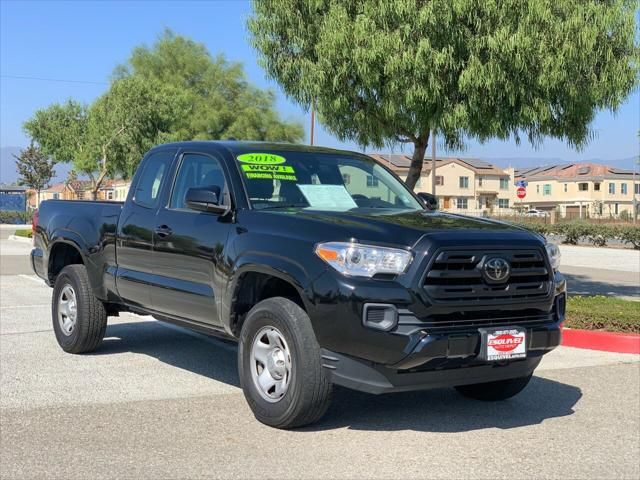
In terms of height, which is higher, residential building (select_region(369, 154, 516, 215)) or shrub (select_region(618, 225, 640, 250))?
residential building (select_region(369, 154, 516, 215))

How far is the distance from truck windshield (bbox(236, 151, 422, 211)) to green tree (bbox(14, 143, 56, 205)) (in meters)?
75.4

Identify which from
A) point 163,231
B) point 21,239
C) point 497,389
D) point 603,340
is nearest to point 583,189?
point 21,239

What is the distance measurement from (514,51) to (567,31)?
80cm

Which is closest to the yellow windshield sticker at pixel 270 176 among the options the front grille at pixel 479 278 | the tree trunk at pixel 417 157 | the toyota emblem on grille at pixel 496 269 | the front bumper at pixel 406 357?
the front bumper at pixel 406 357

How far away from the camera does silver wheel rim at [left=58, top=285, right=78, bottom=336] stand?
7495 mm

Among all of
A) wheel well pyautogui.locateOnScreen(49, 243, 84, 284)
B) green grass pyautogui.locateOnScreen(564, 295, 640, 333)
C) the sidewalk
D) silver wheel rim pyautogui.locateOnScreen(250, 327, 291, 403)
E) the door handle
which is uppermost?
the door handle

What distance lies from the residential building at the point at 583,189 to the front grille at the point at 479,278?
8989 cm

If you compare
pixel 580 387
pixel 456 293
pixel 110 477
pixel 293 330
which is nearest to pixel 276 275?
pixel 293 330

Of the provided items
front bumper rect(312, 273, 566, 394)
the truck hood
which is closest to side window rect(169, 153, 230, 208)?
the truck hood

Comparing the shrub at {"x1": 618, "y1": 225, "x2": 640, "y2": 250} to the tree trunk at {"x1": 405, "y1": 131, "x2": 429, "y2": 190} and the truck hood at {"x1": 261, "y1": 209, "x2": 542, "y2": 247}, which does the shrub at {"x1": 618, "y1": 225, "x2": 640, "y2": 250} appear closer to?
the tree trunk at {"x1": 405, "y1": 131, "x2": 429, "y2": 190}

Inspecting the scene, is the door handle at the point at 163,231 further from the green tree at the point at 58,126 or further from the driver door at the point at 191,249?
the green tree at the point at 58,126

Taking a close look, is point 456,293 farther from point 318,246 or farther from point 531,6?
point 531,6

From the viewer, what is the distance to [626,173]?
329ft

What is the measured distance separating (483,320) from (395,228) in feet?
2.63
